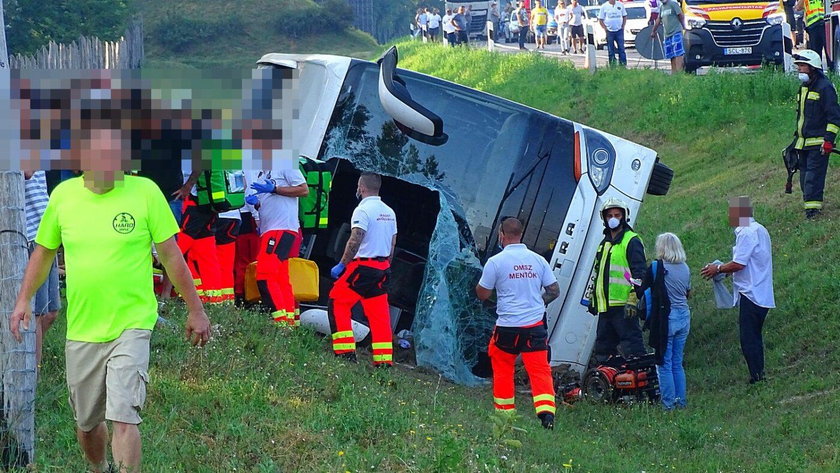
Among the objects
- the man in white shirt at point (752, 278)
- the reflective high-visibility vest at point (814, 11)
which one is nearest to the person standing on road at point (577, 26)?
the reflective high-visibility vest at point (814, 11)

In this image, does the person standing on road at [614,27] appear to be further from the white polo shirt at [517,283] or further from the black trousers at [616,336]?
the white polo shirt at [517,283]

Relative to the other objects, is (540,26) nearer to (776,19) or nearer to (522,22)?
(522,22)

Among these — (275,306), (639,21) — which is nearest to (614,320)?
(275,306)

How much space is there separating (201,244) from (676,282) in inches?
147

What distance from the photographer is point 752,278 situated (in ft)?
31.9

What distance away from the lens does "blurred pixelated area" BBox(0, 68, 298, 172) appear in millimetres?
5145

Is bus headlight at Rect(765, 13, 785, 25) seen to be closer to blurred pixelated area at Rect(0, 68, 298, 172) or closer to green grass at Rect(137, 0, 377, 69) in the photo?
blurred pixelated area at Rect(0, 68, 298, 172)

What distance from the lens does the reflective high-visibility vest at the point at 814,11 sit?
19984mm

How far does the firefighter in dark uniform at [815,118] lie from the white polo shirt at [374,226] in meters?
5.38

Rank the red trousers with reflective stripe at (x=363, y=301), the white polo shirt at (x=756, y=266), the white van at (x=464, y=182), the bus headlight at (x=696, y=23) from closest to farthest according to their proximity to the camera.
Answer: the red trousers with reflective stripe at (x=363, y=301)
the white van at (x=464, y=182)
the white polo shirt at (x=756, y=266)
the bus headlight at (x=696, y=23)

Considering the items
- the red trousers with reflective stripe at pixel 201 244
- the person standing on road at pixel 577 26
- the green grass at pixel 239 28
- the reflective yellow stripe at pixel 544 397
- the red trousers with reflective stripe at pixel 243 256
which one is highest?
the red trousers with reflective stripe at pixel 201 244

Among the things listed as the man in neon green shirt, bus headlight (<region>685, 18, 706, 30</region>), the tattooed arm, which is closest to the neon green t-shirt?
the man in neon green shirt

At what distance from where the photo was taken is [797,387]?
9320 millimetres

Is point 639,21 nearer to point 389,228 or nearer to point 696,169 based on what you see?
point 696,169
